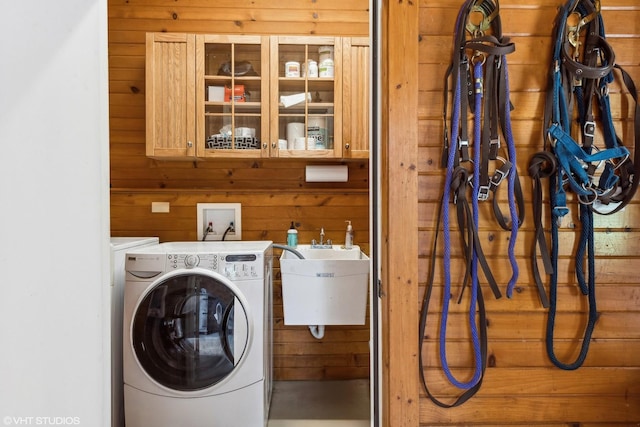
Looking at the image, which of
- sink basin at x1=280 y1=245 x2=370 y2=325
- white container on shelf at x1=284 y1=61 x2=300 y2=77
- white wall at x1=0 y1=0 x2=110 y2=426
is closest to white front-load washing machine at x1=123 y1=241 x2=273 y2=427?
sink basin at x1=280 y1=245 x2=370 y2=325

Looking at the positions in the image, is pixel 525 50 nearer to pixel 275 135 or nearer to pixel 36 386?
pixel 275 135

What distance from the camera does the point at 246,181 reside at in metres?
2.20

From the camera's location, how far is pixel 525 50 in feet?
3.67

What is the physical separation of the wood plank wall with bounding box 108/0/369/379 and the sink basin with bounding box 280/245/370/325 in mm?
571

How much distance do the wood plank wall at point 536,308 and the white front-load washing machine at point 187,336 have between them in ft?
2.68

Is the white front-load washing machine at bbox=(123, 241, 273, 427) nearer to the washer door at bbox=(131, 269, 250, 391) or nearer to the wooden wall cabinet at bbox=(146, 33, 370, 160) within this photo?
the washer door at bbox=(131, 269, 250, 391)

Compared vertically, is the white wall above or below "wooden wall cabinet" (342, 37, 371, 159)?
below

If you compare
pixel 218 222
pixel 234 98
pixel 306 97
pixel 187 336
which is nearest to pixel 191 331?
pixel 187 336

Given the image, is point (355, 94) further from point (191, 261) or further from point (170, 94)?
point (191, 261)

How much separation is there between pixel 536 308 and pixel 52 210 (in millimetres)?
1613

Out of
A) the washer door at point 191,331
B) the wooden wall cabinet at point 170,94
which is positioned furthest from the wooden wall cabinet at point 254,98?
the washer door at point 191,331

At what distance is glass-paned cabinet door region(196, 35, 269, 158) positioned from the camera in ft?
6.27

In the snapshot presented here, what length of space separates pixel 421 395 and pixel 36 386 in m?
1.23

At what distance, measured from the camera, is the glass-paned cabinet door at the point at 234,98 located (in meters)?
1.91
